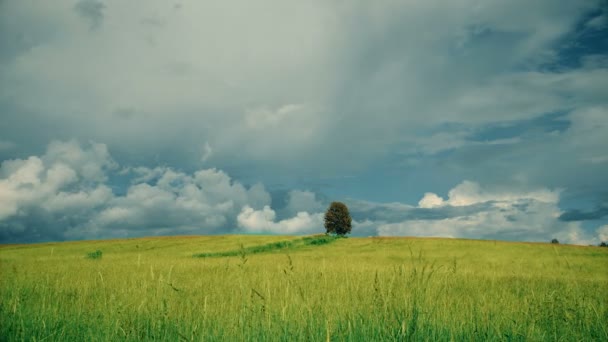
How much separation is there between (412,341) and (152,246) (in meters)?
46.7

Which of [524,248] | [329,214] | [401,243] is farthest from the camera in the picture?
[329,214]

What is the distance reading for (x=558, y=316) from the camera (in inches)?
242

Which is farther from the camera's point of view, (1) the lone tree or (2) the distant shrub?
(1) the lone tree

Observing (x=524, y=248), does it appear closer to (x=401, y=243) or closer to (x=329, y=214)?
(x=401, y=243)

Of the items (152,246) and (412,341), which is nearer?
(412,341)

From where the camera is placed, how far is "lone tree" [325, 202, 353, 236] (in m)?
68.8

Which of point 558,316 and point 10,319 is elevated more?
point 10,319

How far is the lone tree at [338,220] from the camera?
68812 mm

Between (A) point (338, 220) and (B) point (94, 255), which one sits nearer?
(B) point (94, 255)

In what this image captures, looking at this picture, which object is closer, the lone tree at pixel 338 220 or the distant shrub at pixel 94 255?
the distant shrub at pixel 94 255

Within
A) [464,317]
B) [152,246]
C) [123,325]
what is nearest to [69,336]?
[123,325]

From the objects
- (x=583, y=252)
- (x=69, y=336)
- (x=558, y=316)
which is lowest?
(x=583, y=252)

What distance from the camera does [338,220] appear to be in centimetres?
6900

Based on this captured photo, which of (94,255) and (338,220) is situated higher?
(338,220)
